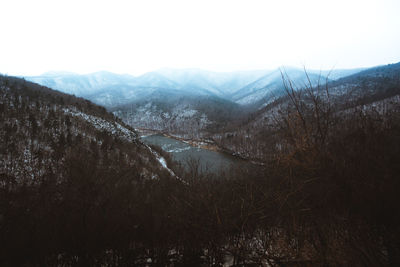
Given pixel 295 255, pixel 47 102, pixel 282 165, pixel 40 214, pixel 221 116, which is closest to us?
pixel 295 255

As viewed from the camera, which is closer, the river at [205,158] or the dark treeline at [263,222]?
the dark treeline at [263,222]

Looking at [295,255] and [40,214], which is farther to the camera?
[40,214]

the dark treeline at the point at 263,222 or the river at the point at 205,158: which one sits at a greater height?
the dark treeline at the point at 263,222

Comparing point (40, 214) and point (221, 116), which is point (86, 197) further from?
point (221, 116)

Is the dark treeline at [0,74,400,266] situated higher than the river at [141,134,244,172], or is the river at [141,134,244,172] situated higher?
the dark treeline at [0,74,400,266]

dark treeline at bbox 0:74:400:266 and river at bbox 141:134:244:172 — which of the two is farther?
river at bbox 141:134:244:172

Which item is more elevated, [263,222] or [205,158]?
[263,222]

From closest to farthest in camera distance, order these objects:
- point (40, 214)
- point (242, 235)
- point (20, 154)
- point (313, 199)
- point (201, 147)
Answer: point (242, 235)
point (313, 199)
point (40, 214)
point (20, 154)
point (201, 147)

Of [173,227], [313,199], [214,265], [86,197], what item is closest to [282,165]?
[313,199]

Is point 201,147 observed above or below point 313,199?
below

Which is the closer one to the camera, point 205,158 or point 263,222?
point 263,222
